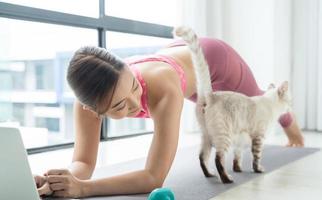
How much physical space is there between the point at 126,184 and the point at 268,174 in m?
0.54

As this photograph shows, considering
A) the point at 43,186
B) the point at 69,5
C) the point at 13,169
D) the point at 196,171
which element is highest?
the point at 69,5

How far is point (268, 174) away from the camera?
1.38m

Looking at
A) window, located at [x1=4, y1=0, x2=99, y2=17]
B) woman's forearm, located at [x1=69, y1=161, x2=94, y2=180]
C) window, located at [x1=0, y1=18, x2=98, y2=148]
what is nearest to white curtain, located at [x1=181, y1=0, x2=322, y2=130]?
window, located at [x1=4, y1=0, x2=99, y2=17]

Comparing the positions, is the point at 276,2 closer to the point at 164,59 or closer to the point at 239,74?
the point at 239,74

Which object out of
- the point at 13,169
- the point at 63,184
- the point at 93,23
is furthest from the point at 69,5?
the point at 13,169

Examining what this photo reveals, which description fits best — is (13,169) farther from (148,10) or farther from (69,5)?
(148,10)

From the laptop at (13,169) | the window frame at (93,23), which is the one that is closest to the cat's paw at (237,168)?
the laptop at (13,169)

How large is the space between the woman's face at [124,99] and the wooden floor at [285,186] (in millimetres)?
324

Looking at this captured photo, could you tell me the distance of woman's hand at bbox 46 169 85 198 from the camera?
1021 mm

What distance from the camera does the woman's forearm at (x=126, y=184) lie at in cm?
107

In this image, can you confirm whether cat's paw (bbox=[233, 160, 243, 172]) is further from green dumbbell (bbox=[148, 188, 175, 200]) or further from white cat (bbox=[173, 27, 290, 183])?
green dumbbell (bbox=[148, 188, 175, 200])

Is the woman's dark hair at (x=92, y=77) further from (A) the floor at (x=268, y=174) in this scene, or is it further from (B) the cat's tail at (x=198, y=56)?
(A) the floor at (x=268, y=174)

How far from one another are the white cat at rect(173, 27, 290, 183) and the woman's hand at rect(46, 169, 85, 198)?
0.41 metres

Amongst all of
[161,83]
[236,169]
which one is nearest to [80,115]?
[161,83]
